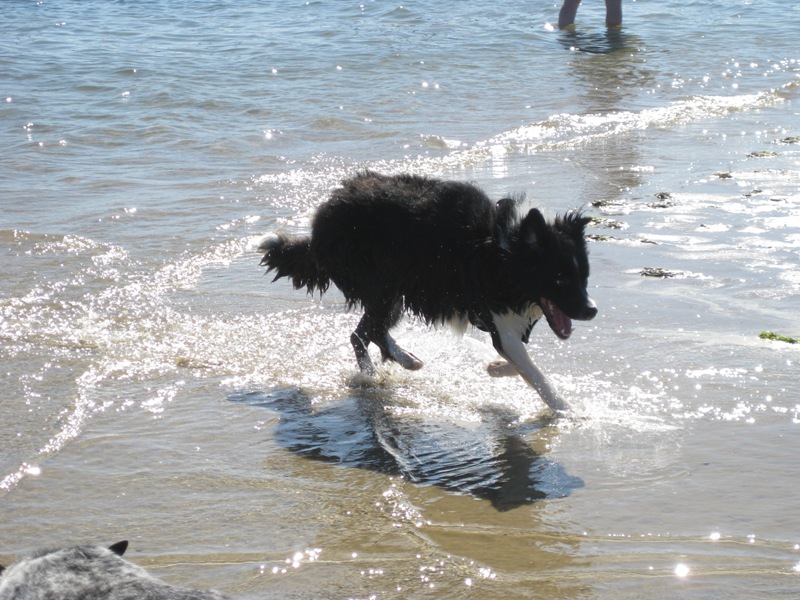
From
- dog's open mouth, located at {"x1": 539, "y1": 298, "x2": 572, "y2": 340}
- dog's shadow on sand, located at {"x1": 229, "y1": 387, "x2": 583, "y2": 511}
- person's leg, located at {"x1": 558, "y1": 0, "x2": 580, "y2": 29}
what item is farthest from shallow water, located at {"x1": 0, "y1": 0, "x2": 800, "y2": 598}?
person's leg, located at {"x1": 558, "y1": 0, "x2": 580, "y2": 29}

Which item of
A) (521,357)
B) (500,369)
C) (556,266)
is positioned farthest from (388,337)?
(556,266)

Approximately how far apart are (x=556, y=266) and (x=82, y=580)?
11.9 feet

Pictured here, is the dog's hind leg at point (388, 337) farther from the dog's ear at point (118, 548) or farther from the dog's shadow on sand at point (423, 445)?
the dog's ear at point (118, 548)

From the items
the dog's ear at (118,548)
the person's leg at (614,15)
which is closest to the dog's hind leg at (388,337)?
the dog's ear at (118,548)

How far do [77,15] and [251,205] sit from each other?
15.6 meters

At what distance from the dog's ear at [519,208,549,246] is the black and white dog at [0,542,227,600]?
3337 mm

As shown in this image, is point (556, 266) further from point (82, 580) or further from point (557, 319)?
point (82, 580)

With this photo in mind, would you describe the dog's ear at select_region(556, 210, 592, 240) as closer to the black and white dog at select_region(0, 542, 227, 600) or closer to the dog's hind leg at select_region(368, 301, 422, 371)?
the dog's hind leg at select_region(368, 301, 422, 371)

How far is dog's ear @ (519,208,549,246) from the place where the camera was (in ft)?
A: 19.4

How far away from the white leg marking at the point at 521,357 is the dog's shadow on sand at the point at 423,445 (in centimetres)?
16

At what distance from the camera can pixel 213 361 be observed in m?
6.58

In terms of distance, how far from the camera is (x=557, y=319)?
6203 mm

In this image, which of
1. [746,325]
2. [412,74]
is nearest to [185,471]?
[746,325]

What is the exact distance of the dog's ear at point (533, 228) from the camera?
A: 19.4 ft
